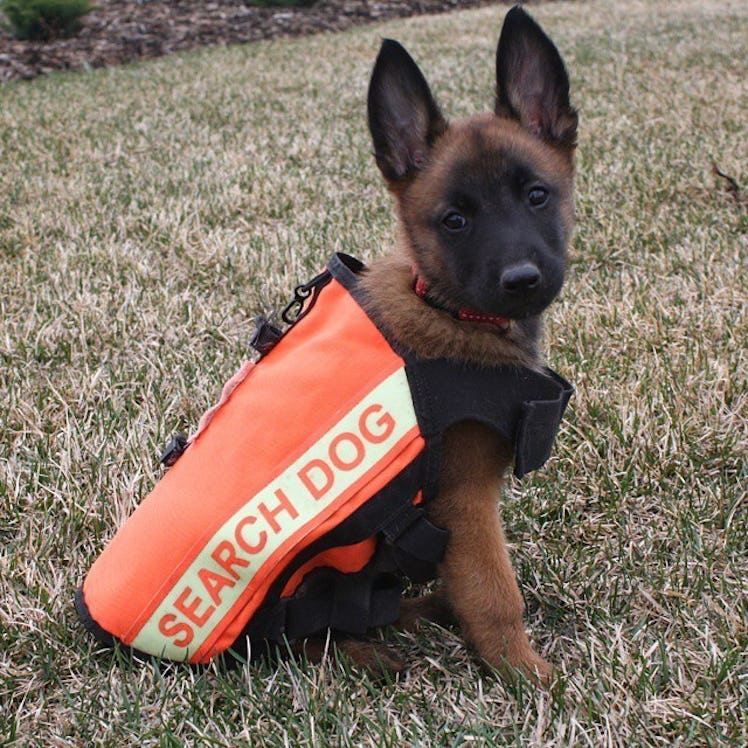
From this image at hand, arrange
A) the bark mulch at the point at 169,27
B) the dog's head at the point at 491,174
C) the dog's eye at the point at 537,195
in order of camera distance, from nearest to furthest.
Answer: the dog's head at the point at 491,174
the dog's eye at the point at 537,195
the bark mulch at the point at 169,27

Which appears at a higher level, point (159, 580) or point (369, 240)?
point (159, 580)

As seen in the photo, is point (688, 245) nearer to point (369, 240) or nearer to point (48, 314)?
point (369, 240)

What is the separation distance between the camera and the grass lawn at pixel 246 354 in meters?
2.17

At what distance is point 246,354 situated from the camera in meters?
4.07

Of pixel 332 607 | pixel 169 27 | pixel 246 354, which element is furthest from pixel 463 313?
pixel 169 27

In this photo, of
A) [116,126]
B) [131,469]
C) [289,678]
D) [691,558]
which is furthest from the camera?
[116,126]

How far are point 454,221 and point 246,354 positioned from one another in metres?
1.88

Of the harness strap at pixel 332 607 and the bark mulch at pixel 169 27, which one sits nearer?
the harness strap at pixel 332 607

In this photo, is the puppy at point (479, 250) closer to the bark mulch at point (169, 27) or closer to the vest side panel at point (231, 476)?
the vest side panel at point (231, 476)

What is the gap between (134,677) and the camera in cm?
229

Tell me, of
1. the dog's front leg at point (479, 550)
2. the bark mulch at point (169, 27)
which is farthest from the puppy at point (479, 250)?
the bark mulch at point (169, 27)

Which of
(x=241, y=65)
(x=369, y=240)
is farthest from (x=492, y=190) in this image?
(x=241, y=65)

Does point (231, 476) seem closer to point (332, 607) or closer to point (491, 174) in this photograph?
point (332, 607)

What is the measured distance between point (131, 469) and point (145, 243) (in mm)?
2573
